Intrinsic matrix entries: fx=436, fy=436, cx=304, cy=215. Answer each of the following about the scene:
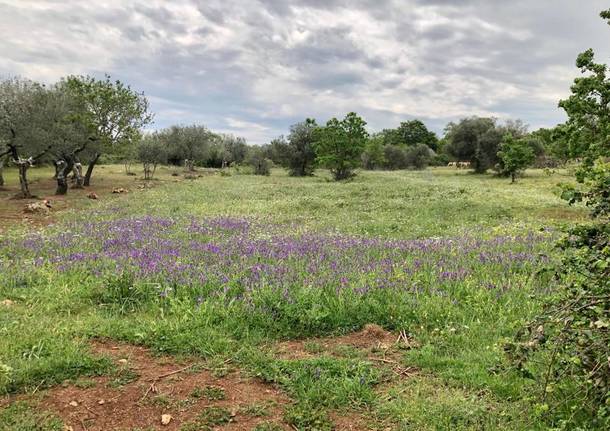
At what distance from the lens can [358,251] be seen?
10672 mm

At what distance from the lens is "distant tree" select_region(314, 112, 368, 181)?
53.0m

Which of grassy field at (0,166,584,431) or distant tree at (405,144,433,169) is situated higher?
distant tree at (405,144,433,169)

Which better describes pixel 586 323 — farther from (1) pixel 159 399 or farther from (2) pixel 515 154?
(2) pixel 515 154

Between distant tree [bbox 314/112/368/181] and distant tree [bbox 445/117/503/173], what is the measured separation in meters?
19.1

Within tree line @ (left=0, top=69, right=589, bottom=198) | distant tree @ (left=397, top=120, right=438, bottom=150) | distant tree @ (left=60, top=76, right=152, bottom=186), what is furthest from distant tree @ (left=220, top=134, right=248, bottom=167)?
distant tree @ (left=397, top=120, right=438, bottom=150)

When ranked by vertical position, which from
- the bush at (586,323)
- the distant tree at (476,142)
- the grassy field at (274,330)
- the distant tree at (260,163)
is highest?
the distant tree at (476,142)

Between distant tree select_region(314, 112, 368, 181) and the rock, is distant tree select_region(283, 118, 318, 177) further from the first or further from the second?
the rock

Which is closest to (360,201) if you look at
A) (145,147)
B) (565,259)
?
(565,259)

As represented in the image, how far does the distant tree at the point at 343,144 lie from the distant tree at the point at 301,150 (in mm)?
11823

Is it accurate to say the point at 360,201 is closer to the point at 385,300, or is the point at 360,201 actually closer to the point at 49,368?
the point at 385,300

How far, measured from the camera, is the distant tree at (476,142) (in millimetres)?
60938

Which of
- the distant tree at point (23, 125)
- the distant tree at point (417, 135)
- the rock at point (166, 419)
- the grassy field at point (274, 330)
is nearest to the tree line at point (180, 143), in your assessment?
the distant tree at point (23, 125)

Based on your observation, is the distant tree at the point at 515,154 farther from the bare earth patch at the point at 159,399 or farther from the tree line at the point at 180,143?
the bare earth patch at the point at 159,399

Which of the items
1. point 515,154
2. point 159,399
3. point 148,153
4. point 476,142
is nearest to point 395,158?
point 476,142
